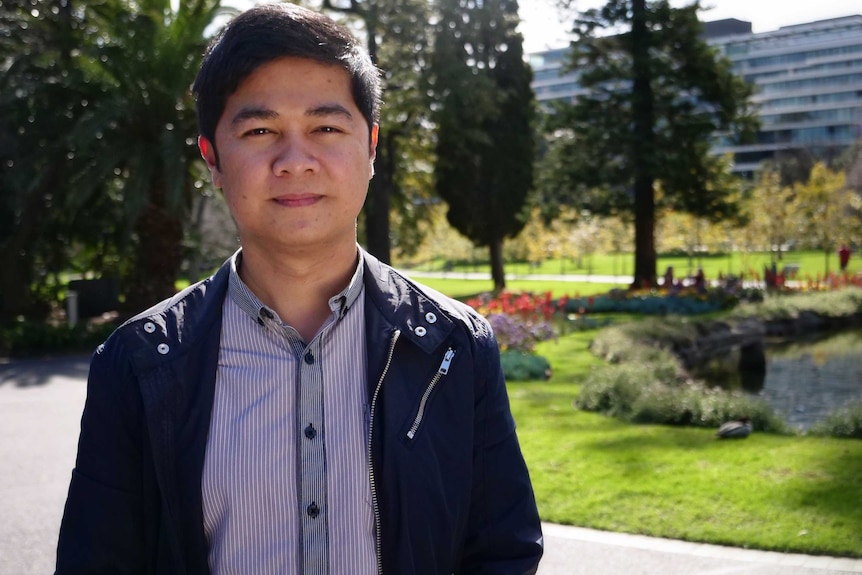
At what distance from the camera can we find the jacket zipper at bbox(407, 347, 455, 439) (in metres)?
1.88

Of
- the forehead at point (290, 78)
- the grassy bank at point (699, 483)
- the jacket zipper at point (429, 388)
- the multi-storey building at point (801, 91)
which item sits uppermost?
the multi-storey building at point (801, 91)

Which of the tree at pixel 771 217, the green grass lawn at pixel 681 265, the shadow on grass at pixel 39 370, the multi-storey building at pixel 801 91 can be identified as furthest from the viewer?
the multi-storey building at pixel 801 91

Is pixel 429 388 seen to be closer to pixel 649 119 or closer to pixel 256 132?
pixel 256 132

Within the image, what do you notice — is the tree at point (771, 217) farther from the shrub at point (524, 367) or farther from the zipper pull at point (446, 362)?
the zipper pull at point (446, 362)

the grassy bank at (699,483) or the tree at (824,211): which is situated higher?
the tree at (824,211)

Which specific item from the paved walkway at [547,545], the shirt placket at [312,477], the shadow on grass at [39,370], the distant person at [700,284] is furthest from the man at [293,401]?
the distant person at [700,284]

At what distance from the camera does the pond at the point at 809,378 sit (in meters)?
11.5

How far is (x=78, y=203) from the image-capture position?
16.2 m

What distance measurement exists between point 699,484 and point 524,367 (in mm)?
5610

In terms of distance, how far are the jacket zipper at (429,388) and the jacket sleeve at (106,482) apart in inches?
21.6

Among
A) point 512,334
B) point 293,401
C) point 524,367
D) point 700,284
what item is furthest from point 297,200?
point 700,284

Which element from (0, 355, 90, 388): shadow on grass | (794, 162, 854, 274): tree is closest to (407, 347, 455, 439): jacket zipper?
(0, 355, 90, 388): shadow on grass

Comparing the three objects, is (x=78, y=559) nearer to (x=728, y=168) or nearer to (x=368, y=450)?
(x=368, y=450)

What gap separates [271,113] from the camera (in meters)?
1.91
